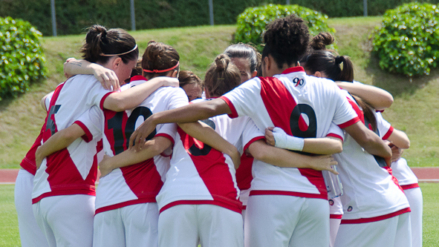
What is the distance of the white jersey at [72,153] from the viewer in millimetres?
3107

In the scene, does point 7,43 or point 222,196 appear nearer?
point 222,196

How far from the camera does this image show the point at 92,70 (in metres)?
3.15

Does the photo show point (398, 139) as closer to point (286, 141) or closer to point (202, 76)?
point (286, 141)

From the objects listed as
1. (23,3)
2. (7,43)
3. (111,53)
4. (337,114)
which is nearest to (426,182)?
(337,114)

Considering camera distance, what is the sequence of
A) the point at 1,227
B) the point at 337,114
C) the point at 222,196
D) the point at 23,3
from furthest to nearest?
the point at 23,3 < the point at 1,227 < the point at 337,114 < the point at 222,196

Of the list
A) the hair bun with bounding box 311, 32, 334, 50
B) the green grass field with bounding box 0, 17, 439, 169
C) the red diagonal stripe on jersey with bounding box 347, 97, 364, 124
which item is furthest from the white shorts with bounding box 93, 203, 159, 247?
the green grass field with bounding box 0, 17, 439, 169

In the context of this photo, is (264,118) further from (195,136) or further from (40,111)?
(40,111)

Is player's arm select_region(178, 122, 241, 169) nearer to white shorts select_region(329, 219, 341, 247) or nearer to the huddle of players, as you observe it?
the huddle of players

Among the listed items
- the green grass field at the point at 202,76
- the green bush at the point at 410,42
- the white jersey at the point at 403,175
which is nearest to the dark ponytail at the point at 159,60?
the white jersey at the point at 403,175

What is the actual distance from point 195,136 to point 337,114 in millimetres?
913

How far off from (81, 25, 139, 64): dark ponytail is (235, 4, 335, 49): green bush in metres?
13.1

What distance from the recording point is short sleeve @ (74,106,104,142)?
3070 millimetres

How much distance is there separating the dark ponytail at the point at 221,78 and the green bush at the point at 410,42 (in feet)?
47.5

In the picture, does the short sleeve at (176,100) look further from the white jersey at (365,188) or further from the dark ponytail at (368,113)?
the dark ponytail at (368,113)
